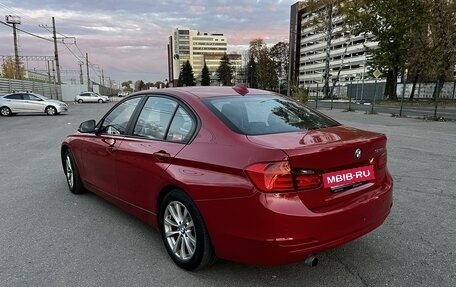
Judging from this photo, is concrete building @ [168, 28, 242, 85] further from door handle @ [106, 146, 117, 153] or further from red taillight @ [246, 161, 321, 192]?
red taillight @ [246, 161, 321, 192]

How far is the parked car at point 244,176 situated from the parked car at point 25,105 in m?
24.6

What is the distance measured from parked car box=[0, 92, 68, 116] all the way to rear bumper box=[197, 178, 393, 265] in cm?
2626

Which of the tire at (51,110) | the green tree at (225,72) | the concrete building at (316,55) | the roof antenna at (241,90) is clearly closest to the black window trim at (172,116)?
the roof antenna at (241,90)

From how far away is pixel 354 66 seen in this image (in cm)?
9456

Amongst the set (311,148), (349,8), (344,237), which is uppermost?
A: (349,8)

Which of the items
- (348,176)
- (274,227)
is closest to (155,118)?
(274,227)

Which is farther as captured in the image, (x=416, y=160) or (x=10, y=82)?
(x=10, y=82)

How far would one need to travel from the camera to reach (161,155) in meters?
3.58

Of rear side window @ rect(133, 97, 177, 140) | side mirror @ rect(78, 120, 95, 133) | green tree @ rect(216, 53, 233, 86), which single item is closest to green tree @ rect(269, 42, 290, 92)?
green tree @ rect(216, 53, 233, 86)

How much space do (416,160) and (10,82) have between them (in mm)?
40116

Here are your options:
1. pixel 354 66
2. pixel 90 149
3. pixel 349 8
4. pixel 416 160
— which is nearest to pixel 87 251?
pixel 90 149

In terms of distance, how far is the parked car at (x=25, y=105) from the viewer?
83.4 ft

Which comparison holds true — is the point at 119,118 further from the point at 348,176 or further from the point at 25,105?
the point at 25,105

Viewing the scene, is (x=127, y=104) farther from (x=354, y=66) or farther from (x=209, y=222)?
(x=354, y=66)
